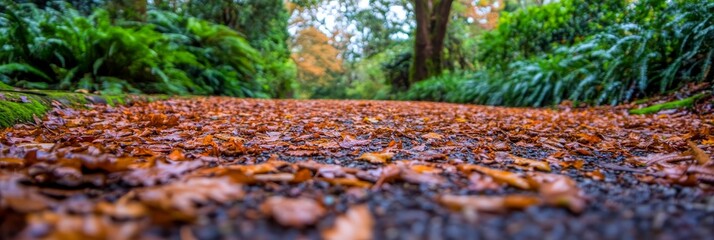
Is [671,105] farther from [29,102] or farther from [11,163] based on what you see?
[29,102]

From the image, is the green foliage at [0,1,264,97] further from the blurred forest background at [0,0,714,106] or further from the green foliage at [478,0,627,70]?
the green foliage at [478,0,627,70]

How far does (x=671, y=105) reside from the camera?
141 inches

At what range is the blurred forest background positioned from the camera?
4.06 metres

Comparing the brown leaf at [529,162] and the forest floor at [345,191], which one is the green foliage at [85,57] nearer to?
the forest floor at [345,191]

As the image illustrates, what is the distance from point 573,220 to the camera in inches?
29.5

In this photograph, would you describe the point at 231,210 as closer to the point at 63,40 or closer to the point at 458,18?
the point at 63,40

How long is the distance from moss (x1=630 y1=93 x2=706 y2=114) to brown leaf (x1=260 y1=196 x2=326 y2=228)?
3967mm

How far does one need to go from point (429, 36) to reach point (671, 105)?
776cm

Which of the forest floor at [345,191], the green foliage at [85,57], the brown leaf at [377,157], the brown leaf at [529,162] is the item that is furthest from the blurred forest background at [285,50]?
the brown leaf at [529,162]

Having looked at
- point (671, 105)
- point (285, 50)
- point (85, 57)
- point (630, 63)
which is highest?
point (285, 50)

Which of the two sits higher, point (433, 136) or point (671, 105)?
point (671, 105)

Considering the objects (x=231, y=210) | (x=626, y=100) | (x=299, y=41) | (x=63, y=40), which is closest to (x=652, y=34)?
(x=626, y=100)

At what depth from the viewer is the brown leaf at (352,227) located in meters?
0.66

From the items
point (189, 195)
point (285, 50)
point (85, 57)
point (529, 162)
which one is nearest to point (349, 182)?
point (189, 195)
